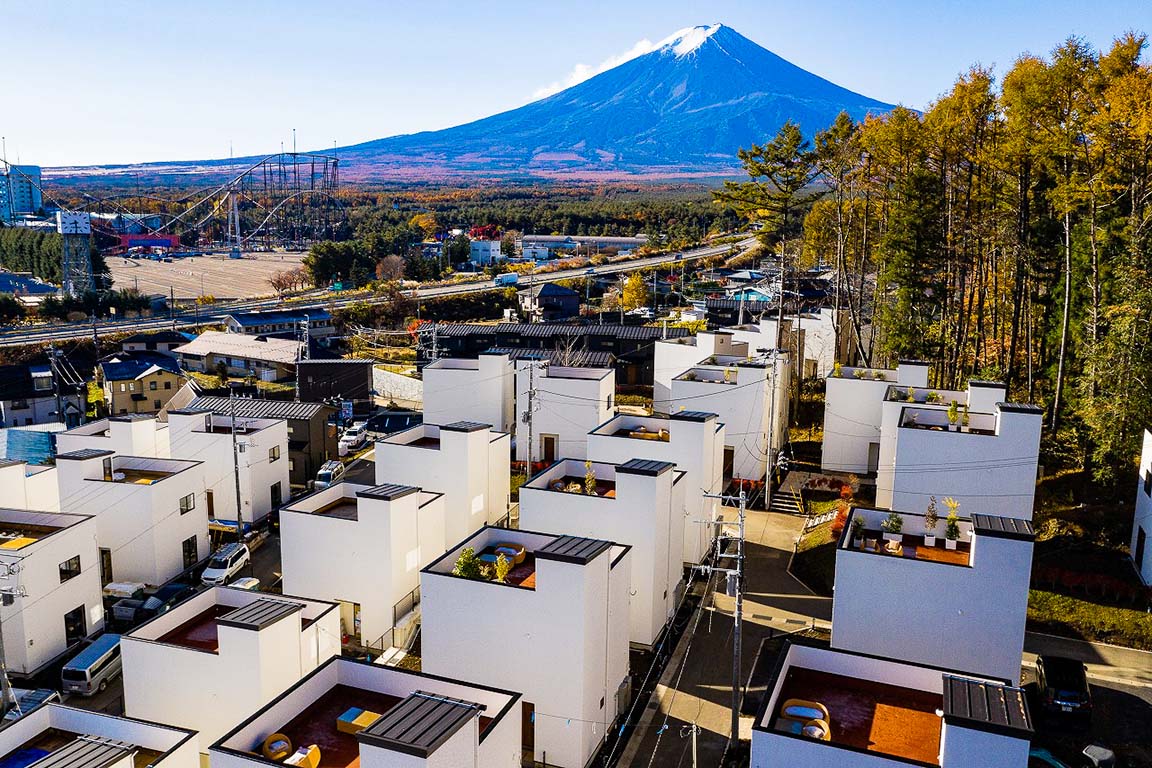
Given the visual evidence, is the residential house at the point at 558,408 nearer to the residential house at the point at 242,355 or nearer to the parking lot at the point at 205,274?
the residential house at the point at 242,355

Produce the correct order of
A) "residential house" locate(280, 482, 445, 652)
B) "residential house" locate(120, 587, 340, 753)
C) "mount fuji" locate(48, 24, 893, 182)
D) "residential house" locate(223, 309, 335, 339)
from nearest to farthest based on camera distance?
1. "residential house" locate(120, 587, 340, 753)
2. "residential house" locate(280, 482, 445, 652)
3. "residential house" locate(223, 309, 335, 339)
4. "mount fuji" locate(48, 24, 893, 182)

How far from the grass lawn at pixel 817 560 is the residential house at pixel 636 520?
10.2ft

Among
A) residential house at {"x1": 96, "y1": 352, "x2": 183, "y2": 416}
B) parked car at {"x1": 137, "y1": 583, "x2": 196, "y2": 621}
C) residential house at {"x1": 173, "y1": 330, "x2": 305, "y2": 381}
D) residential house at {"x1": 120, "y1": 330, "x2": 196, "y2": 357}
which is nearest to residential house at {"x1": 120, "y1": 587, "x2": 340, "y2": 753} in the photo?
parked car at {"x1": 137, "y1": 583, "x2": 196, "y2": 621}

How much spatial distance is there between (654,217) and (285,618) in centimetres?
7953

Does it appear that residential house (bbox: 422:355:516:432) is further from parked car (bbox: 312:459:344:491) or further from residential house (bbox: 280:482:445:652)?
residential house (bbox: 280:482:445:652)

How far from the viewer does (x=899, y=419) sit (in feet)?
55.5

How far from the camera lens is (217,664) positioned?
975 centimetres

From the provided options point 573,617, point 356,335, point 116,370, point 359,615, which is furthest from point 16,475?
point 356,335

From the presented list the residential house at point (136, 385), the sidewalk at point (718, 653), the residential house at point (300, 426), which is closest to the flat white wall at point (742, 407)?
the sidewalk at point (718, 653)

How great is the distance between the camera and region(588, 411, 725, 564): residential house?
15.8 m

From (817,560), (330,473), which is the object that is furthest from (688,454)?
(330,473)

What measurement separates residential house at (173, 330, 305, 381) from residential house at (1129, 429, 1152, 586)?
89.0 feet

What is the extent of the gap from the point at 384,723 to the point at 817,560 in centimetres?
1099

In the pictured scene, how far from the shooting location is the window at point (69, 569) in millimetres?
13844
